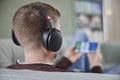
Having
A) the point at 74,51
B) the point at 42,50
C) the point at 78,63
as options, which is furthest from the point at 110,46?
the point at 42,50

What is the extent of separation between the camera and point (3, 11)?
2.73 ft

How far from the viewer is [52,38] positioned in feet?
2.82

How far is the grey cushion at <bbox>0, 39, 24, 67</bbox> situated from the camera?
2.95 ft

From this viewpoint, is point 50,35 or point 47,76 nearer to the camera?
point 47,76

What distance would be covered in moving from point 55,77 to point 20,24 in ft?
0.78

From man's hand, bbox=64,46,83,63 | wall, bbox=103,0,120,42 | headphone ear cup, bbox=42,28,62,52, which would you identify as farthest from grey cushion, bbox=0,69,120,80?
wall, bbox=103,0,120,42

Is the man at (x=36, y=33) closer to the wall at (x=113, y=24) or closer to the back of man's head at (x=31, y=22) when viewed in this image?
the back of man's head at (x=31, y=22)

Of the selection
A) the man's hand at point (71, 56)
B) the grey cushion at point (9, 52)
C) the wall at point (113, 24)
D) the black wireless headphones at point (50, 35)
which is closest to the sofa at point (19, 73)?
the grey cushion at point (9, 52)

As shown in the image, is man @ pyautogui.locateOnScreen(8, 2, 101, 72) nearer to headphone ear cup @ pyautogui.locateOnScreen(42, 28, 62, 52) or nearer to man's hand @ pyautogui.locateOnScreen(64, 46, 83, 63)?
headphone ear cup @ pyautogui.locateOnScreen(42, 28, 62, 52)

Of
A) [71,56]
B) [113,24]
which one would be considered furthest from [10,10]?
[113,24]

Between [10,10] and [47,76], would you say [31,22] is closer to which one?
[10,10]

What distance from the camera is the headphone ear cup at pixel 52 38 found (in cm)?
85

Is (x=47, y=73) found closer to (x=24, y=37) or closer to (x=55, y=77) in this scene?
(x=55, y=77)

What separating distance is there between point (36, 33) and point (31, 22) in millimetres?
37
